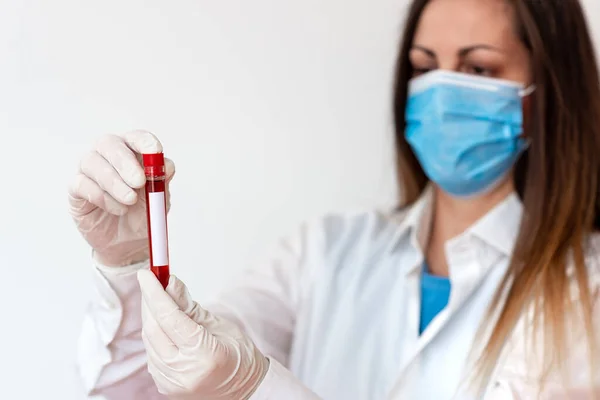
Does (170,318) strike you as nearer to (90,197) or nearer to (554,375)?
(90,197)

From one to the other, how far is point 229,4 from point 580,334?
904mm

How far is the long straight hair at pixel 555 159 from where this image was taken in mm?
1182

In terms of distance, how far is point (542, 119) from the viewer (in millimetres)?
1247

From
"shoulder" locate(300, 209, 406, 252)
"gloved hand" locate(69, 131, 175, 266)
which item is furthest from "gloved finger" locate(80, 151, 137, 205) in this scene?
"shoulder" locate(300, 209, 406, 252)

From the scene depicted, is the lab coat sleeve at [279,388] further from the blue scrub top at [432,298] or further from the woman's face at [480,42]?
the woman's face at [480,42]

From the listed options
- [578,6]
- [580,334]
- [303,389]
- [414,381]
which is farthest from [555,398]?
[578,6]

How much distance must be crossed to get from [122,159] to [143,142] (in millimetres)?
34

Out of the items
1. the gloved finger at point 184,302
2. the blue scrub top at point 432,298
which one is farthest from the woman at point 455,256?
the gloved finger at point 184,302

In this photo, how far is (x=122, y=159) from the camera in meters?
0.90

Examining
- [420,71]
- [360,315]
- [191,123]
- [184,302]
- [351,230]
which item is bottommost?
[360,315]

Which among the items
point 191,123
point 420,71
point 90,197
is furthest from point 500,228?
point 90,197

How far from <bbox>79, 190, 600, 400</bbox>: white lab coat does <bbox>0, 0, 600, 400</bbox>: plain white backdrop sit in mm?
158

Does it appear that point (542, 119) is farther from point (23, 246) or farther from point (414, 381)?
point (23, 246)

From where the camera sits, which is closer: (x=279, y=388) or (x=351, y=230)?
(x=279, y=388)
